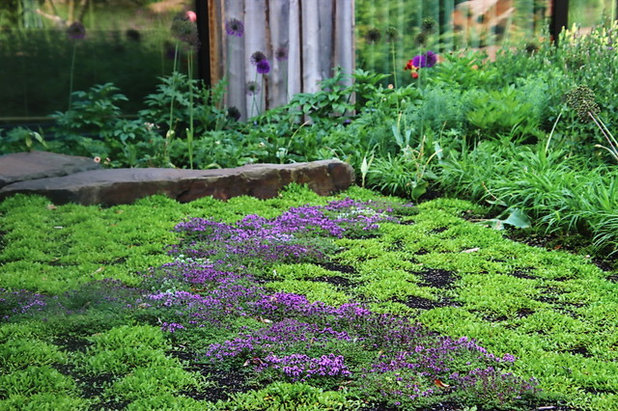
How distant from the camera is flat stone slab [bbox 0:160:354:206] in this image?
556cm

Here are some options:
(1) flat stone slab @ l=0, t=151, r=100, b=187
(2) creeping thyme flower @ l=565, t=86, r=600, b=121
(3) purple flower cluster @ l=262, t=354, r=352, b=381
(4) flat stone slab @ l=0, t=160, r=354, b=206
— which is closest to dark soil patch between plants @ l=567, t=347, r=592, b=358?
(3) purple flower cluster @ l=262, t=354, r=352, b=381

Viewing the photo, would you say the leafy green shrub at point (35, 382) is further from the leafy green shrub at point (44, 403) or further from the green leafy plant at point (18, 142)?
the green leafy plant at point (18, 142)

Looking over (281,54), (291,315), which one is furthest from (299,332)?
(281,54)

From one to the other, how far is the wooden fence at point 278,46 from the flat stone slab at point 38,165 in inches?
94.2

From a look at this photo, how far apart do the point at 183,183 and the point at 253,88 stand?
2342 mm

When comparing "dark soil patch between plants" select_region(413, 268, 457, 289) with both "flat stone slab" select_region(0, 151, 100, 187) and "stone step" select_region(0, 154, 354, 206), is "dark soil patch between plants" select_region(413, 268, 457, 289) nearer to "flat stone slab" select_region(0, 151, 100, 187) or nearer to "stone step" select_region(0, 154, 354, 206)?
"stone step" select_region(0, 154, 354, 206)

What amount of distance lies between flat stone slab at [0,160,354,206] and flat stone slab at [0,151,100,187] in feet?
0.49

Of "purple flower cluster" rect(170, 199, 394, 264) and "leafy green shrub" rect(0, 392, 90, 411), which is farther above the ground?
"leafy green shrub" rect(0, 392, 90, 411)

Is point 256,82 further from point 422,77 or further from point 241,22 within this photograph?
point 422,77

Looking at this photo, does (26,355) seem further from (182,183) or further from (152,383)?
(182,183)

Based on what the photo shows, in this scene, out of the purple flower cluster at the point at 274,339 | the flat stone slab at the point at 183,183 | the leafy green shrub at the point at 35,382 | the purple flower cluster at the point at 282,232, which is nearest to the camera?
the leafy green shrub at the point at 35,382

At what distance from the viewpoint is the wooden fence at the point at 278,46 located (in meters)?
8.02

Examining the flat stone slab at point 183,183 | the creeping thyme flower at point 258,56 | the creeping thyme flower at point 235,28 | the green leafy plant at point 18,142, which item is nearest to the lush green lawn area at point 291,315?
the flat stone slab at point 183,183

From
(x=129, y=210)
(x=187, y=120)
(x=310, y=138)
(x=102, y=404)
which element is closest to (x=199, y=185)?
(x=129, y=210)
